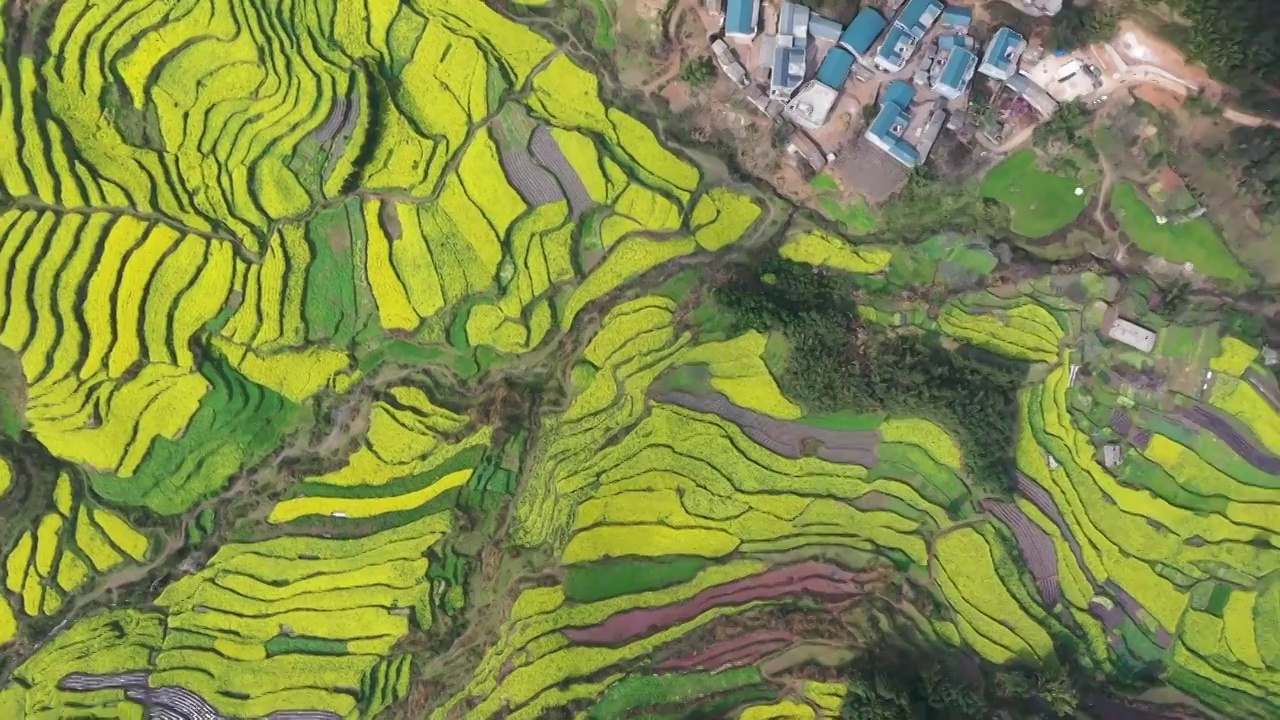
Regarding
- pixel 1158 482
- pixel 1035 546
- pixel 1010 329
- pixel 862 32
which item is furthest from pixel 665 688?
pixel 862 32

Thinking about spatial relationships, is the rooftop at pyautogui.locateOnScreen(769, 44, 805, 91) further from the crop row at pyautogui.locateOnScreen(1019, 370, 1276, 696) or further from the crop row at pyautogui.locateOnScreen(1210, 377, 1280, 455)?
the crop row at pyautogui.locateOnScreen(1210, 377, 1280, 455)

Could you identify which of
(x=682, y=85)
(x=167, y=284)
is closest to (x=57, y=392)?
(x=167, y=284)

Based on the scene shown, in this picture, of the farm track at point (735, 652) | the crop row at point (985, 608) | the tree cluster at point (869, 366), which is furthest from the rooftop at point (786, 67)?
the farm track at point (735, 652)

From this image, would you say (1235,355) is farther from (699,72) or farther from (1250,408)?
(699,72)

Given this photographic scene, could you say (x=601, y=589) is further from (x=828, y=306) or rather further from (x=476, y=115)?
Result: (x=476, y=115)

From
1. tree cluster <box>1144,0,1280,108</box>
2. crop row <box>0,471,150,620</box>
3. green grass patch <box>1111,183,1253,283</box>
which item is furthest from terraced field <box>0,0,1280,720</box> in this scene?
tree cluster <box>1144,0,1280,108</box>

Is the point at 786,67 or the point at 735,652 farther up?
the point at 786,67
